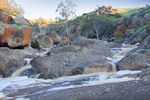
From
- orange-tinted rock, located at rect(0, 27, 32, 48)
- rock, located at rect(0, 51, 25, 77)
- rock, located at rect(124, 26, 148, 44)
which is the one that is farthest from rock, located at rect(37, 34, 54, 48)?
rock, located at rect(0, 51, 25, 77)

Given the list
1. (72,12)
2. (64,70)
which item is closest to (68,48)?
(64,70)

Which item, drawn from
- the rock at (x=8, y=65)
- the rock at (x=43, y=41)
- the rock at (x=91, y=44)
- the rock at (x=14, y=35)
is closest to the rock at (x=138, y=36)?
the rock at (x=91, y=44)

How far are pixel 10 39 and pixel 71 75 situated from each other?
12738 millimetres

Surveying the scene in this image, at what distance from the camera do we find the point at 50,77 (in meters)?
11.4

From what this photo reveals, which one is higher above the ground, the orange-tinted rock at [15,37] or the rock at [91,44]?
the orange-tinted rock at [15,37]

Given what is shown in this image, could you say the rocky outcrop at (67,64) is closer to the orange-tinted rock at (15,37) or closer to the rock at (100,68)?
the rock at (100,68)

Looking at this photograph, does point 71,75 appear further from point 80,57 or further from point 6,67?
point 6,67

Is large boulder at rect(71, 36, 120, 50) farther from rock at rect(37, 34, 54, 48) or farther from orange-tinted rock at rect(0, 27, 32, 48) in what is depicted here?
rock at rect(37, 34, 54, 48)

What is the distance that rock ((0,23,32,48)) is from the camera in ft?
67.8

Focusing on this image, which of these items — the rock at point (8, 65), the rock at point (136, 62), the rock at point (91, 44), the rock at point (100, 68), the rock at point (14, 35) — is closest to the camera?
the rock at point (136, 62)

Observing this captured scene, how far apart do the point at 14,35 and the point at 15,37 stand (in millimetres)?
284

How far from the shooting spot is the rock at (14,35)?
814 inches

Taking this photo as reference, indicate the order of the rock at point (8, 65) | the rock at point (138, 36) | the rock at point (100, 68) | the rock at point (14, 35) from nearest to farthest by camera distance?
1. the rock at point (100, 68)
2. the rock at point (8, 65)
3. the rock at point (14, 35)
4. the rock at point (138, 36)

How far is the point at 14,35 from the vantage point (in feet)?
71.3
